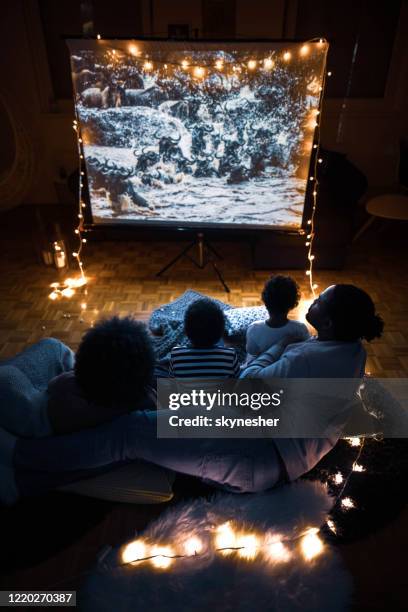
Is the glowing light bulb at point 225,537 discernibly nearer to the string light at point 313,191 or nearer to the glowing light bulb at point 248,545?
the glowing light bulb at point 248,545

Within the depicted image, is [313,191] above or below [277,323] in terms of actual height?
above

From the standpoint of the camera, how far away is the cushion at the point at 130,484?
127cm

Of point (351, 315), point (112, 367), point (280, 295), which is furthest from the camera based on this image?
point (280, 295)

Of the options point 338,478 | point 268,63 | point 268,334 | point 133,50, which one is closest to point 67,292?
point 133,50

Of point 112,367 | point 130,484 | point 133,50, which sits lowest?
point 130,484

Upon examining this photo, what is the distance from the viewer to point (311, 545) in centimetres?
129

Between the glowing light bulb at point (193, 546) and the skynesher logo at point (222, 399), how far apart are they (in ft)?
1.36

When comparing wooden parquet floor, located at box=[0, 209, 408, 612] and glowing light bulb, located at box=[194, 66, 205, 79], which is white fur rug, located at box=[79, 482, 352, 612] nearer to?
wooden parquet floor, located at box=[0, 209, 408, 612]

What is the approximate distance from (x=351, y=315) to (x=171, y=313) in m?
1.30

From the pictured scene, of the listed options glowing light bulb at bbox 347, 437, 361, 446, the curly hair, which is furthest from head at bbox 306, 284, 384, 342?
glowing light bulb at bbox 347, 437, 361, 446

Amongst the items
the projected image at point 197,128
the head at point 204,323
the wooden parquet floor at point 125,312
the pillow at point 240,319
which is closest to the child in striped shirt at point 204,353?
the head at point 204,323

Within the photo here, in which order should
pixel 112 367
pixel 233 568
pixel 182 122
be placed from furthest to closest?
1. pixel 182 122
2. pixel 233 568
3. pixel 112 367

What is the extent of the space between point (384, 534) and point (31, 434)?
1.16 m

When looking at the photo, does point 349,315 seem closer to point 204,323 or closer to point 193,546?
point 204,323
